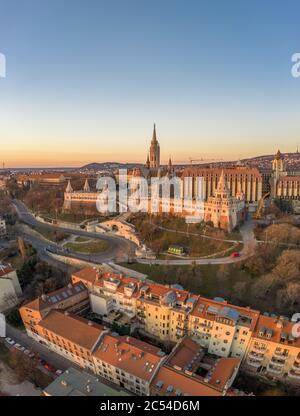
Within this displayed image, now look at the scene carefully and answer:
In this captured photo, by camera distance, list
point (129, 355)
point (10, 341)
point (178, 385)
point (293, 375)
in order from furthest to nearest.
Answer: point (10, 341), point (293, 375), point (129, 355), point (178, 385)

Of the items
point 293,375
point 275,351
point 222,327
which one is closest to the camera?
point 275,351

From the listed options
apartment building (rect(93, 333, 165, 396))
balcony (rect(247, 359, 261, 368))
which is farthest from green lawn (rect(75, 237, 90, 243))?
balcony (rect(247, 359, 261, 368))

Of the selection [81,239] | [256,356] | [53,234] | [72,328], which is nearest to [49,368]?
[72,328]

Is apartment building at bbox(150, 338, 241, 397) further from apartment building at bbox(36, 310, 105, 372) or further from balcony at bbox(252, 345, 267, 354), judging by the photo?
apartment building at bbox(36, 310, 105, 372)

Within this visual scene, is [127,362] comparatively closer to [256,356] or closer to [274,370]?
[256,356]
